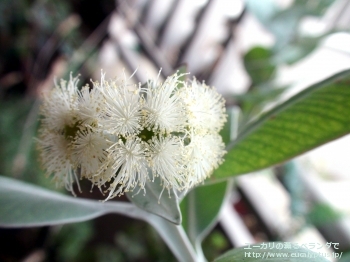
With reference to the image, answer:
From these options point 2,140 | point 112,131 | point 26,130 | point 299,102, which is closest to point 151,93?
point 112,131

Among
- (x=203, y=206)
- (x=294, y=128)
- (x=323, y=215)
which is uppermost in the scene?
(x=294, y=128)

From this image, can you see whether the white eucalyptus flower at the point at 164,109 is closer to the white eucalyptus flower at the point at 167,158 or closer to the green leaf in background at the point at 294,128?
the white eucalyptus flower at the point at 167,158

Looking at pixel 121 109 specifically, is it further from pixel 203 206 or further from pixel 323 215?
pixel 323 215

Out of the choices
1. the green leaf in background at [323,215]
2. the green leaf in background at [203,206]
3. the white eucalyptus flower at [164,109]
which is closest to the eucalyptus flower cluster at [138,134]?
the white eucalyptus flower at [164,109]

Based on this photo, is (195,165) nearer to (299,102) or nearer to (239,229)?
(299,102)

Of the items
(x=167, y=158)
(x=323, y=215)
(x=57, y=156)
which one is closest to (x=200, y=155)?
(x=167, y=158)
